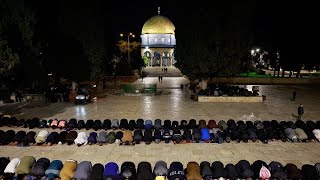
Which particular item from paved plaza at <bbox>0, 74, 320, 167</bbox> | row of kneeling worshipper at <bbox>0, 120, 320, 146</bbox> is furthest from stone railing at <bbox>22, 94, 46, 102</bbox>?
row of kneeling worshipper at <bbox>0, 120, 320, 146</bbox>

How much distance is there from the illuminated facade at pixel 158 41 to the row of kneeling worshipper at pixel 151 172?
310 feet

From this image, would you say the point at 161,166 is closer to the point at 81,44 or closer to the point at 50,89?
the point at 50,89

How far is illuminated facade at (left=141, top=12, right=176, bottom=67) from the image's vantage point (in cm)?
10331

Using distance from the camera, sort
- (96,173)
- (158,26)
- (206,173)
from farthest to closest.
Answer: (158,26)
(206,173)
(96,173)

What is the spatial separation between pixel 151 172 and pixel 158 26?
9491cm

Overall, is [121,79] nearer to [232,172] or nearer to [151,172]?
[151,172]

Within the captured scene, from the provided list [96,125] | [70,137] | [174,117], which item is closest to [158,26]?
[174,117]

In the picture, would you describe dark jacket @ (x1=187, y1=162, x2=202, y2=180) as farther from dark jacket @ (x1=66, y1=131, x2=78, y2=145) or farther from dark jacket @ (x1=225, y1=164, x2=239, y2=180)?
dark jacket @ (x1=66, y1=131, x2=78, y2=145)

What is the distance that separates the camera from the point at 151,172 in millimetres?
10711

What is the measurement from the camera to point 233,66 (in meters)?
30.0

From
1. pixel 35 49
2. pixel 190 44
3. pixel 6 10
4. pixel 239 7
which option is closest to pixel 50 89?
pixel 35 49

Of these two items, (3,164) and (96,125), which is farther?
(96,125)

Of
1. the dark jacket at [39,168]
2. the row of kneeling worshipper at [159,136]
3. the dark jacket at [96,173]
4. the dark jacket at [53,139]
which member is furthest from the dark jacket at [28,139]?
the dark jacket at [96,173]

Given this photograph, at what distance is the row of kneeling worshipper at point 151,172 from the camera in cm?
1046
